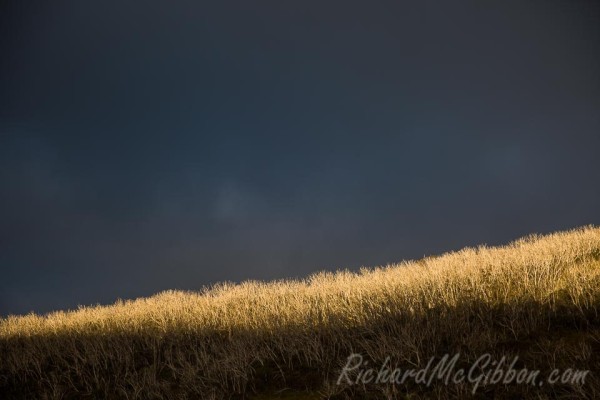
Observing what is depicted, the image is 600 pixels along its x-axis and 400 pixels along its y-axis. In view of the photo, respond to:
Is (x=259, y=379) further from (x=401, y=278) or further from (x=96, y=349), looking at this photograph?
(x=401, y=278)

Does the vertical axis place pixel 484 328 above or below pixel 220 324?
below

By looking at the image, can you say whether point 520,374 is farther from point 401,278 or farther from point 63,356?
point 63,356

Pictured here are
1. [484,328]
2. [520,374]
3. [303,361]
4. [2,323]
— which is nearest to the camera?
[520,374]

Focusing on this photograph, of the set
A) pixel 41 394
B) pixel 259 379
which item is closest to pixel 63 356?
pixel 41 394

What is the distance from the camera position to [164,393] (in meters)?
5.73

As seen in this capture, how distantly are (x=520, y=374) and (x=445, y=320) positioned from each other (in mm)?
1515

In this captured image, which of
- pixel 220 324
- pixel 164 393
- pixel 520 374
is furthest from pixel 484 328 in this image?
pixel 220 324

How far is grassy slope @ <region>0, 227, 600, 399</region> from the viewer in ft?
16.2

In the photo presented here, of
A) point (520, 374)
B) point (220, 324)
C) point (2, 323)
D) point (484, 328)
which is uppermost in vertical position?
point (2, 323)

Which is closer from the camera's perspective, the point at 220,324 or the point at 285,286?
the point at 220,324

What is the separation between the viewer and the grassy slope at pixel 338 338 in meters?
4.95

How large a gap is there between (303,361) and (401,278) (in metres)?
4.90

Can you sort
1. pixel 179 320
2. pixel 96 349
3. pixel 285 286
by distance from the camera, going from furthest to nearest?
pixel 285 286, pixel 179 320, pixel 96 349

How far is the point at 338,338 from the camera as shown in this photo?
20.5 feet
